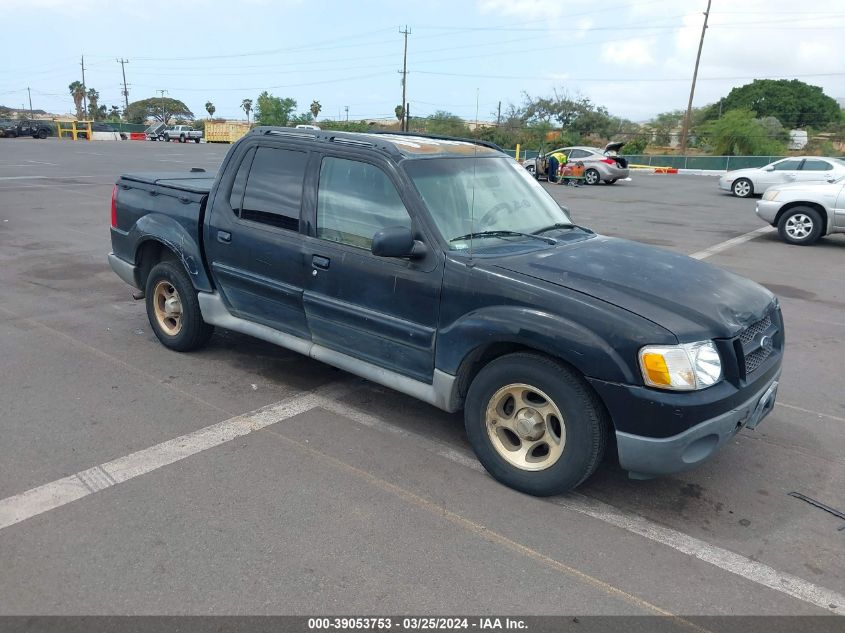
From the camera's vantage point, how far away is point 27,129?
177 feet

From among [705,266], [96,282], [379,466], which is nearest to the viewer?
[379,466]

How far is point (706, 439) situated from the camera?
11.1 ft

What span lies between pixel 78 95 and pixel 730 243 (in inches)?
4744

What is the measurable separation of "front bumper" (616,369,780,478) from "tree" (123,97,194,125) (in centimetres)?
11760

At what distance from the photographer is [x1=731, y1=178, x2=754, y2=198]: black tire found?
23.3m

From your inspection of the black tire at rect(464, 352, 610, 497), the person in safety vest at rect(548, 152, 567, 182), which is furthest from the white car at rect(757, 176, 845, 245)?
the person in safety vest at rect(548, 152, 567, 182)

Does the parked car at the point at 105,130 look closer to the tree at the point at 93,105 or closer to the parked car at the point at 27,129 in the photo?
the parked car at the point at 27,129

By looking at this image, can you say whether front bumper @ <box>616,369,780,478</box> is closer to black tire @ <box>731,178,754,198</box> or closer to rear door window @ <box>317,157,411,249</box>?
rear door window @ <box>317,157,411,249</box>

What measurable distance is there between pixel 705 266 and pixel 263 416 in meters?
3.04

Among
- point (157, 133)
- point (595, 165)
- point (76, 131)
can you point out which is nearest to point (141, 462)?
point (595, 165)

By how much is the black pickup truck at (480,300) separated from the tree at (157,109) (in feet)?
377

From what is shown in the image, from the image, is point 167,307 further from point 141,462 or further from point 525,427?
point 525,427
